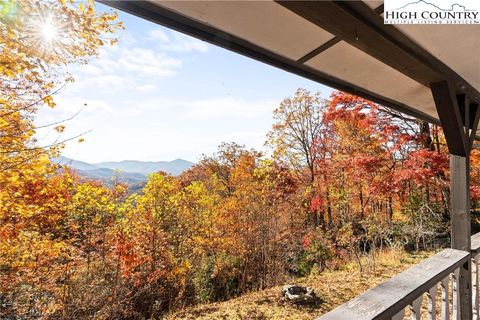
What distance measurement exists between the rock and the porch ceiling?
450 centimetres

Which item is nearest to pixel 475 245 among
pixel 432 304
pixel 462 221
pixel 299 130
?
pixel 462 221

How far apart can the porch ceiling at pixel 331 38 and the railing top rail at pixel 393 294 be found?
1141 millimetres

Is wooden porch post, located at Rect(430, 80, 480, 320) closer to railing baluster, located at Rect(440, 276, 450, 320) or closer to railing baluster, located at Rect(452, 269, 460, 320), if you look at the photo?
railing baluster, located at Rect(452, 269, 460, 320)

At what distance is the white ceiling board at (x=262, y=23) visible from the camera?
1.12 metres

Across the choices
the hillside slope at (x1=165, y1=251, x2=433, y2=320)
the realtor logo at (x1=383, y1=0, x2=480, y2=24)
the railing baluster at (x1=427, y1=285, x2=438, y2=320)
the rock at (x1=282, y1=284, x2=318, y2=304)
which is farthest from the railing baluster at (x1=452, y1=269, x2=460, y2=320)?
the rock at (x1=282, y1=284, x2=318, y2=304)

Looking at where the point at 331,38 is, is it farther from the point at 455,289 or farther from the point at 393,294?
the point at 455,289

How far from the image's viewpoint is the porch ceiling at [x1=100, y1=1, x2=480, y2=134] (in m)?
1.12

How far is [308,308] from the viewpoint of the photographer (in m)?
5.06

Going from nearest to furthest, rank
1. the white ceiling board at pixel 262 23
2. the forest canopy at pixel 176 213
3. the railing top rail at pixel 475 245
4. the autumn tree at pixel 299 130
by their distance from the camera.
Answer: the white ceiling board at pixel 262 23, the railing top rail at pixel 475 245, the forest canopy at pixel 176 213, the autumn tree at pixel 299 130

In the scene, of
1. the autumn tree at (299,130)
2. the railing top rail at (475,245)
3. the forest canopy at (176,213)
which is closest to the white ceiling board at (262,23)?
the railing top rail at (475,245)

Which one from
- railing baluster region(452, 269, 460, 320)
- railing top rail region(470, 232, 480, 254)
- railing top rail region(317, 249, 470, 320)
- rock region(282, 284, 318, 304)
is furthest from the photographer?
rock region(282, 284, 318, 304)

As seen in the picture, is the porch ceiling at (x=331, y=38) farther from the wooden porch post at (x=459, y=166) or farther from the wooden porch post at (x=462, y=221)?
the wooden porch post at (x=462, y=221)

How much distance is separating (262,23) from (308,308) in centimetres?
518

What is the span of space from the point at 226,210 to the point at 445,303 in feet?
34.9
